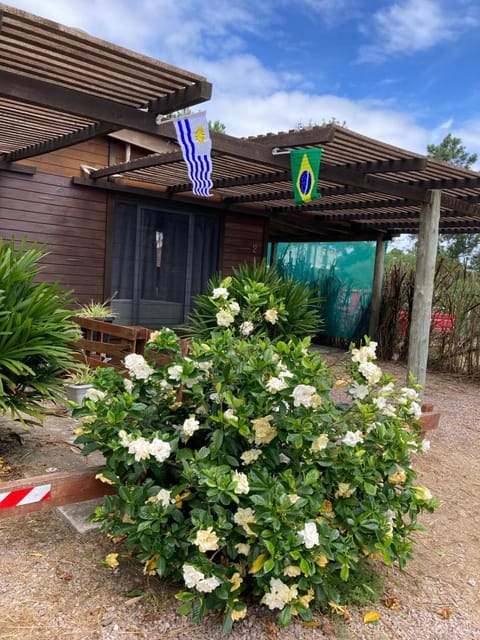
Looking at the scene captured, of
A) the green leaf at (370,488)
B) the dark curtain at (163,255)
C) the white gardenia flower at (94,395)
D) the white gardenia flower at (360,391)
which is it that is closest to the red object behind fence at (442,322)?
the dark curtain at (163,255)

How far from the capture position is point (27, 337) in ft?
10.6

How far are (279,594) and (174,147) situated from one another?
648cm

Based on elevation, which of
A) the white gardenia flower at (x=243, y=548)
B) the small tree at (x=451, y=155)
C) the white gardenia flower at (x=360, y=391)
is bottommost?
the white gardenia flower at (x=243, y=548)

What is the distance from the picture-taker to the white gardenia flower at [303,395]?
2.05 m

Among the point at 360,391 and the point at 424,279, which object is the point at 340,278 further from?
the point at 360,391

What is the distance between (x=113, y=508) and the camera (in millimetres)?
2209

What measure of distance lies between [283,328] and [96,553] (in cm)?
322

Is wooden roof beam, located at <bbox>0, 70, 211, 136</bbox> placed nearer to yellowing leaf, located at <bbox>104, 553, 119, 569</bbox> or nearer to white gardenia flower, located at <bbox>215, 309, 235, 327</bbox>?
white gardenia flower, located at <bbox>215, 309, 235, 327</bbox>

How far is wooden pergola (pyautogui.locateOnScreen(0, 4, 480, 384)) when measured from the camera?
10.3 feet

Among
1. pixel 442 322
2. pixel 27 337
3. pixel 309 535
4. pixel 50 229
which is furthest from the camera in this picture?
pixel 442 322

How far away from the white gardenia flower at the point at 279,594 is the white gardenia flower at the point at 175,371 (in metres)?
0.87

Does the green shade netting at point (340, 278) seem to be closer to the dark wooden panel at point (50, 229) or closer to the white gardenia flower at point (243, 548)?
the dark wooden panel at point (50, 229)

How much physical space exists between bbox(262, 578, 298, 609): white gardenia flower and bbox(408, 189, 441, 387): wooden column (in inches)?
165

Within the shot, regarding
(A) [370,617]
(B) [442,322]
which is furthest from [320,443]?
(B) [442,322]
